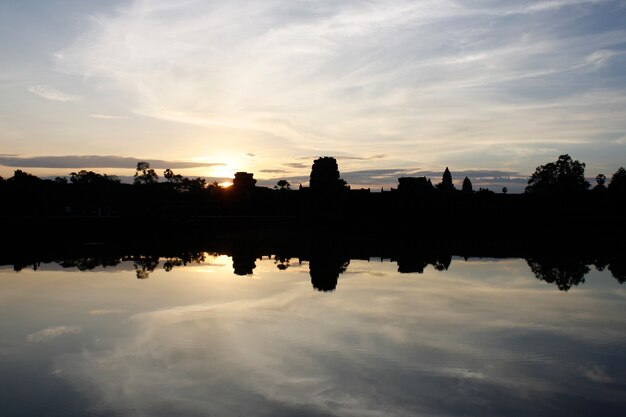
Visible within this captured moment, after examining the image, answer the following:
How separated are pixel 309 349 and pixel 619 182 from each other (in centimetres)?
10900

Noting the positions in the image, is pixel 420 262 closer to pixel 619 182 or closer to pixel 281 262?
pixel 281 262

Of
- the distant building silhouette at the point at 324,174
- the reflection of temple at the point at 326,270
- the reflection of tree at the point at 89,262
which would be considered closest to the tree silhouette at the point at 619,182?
the distant building silhouette at the point at 324,174

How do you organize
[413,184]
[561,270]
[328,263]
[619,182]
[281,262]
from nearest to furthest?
[561,270]
[328,263]
[281,262]
[619,182]
[413,184]

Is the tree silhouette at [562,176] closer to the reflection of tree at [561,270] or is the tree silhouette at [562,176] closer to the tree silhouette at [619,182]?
the tree silhouette at [619,182]

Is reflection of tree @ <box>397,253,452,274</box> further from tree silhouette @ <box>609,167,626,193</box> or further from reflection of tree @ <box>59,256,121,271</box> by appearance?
tree silhouette @ <box>609,167,626,193</box>

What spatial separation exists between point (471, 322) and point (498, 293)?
566 centimetres

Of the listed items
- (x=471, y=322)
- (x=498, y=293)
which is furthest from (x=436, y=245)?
(x=471, y=322)

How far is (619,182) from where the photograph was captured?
102 m

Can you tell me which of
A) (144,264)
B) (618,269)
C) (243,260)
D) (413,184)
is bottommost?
(144,264)

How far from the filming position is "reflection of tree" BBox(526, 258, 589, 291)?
23831mm

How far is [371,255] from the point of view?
33.9 m

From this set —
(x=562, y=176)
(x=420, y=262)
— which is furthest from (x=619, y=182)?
(x=420, y=262)

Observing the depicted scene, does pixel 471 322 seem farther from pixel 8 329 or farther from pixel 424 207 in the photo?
pixel 424 207

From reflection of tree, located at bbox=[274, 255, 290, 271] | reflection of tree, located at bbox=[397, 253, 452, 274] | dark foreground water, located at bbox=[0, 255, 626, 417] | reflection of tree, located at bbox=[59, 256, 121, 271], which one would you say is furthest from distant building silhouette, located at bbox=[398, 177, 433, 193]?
dark foreground water, located at bbox=[0, 255, 626, 417]
